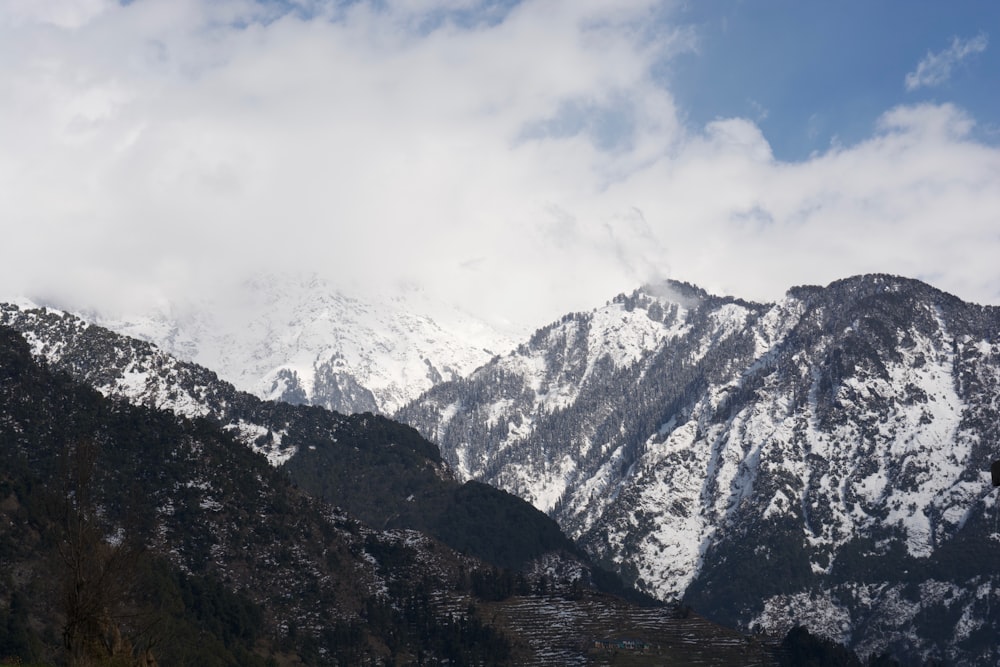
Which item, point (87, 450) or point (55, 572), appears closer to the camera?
point (87, 450)

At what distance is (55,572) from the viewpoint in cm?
12244

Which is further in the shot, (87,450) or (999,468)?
(87,450)

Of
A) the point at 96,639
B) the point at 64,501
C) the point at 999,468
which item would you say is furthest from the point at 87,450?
the point at 999,468

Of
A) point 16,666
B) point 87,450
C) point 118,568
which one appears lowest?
Answer: point 16,666

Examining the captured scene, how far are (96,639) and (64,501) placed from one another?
43.0ft

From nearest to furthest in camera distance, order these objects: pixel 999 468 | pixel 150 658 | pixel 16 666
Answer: pixel 999 468 < pixel 16 666 < pixel 150 658

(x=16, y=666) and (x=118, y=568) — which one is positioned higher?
(x=118, y=568)

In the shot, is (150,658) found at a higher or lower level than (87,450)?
lower

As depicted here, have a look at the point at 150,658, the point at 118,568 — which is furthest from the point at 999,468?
the point at 150,658

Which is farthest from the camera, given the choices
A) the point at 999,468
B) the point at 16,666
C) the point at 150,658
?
the point at 150,658

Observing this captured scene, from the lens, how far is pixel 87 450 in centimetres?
11206

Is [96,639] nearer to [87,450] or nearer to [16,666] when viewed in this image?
[16,666]

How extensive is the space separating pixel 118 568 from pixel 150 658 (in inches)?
535

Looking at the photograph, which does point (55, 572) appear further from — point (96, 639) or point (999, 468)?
point (999, 468)
